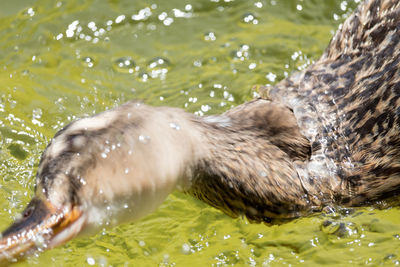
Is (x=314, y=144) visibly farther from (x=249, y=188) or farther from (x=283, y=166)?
(x=249, y=188)

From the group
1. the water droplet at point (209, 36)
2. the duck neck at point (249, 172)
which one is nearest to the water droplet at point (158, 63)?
the water droplet at point (209, 36)

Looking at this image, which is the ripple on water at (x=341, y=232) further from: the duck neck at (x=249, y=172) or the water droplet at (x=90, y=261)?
the water droplet at (x=90, y=261)

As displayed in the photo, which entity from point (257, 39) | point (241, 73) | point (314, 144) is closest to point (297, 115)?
point (314, 144)

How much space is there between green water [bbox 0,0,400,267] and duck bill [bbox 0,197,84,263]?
80cm

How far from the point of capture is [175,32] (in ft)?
16.3

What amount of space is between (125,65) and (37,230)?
8.74 feet

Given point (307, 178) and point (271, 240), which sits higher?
point (307, 178)

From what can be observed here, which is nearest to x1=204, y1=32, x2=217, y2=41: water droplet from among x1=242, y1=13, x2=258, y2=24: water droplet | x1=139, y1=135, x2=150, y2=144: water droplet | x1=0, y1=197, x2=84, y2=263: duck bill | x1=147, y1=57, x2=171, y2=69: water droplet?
x1=242, y1=13, x2=258, y2=24: water droplet

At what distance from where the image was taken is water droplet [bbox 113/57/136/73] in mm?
4668

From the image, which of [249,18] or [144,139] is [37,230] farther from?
[249,18]

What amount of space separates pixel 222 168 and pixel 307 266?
2.69 feet

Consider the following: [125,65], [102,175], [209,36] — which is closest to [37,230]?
[102,175]

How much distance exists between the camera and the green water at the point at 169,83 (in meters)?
3.36

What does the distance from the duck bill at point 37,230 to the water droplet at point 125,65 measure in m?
2.50
